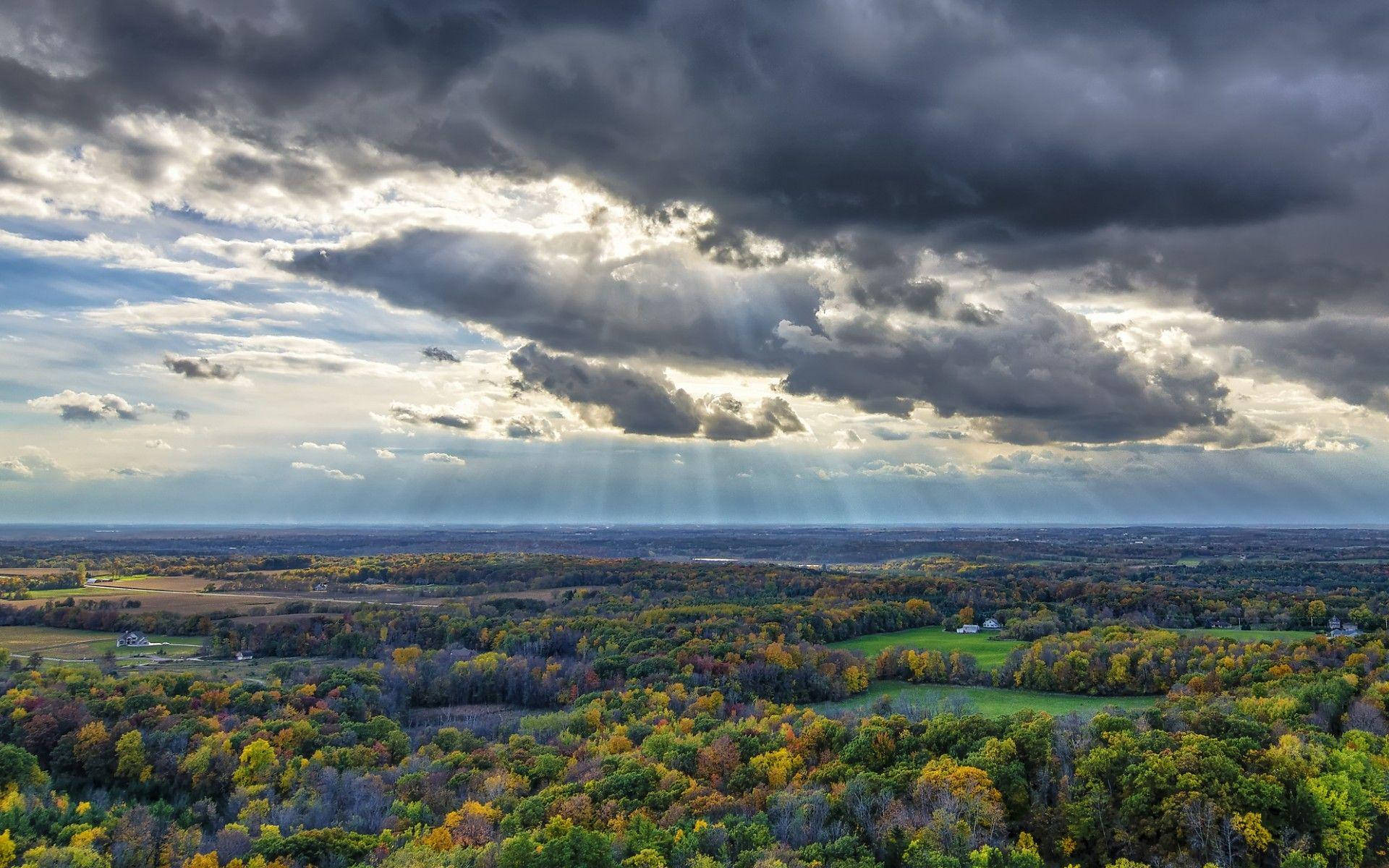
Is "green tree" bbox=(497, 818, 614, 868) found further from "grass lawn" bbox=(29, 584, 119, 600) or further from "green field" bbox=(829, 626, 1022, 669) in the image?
"grass lawn" bbox=(29, 584, 119, 600)

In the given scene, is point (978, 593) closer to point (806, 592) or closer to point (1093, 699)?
point (806, 592)

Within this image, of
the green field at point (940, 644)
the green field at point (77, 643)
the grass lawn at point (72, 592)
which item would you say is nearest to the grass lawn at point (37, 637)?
the green field at point (77, 643)

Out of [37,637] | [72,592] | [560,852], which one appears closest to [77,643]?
[37,637]

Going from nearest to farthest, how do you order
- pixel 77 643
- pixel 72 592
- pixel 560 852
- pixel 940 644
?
pixel 560 852 < pixel 940 644 < pixel 77 643 < pixel 72 592

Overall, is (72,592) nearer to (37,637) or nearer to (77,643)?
(37,637)

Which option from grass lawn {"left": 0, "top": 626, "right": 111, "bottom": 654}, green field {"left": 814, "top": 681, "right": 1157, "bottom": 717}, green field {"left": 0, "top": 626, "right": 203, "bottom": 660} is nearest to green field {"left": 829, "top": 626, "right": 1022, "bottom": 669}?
green field {"left": 814, "top": 681, "right": 1157, "bottom": 717}

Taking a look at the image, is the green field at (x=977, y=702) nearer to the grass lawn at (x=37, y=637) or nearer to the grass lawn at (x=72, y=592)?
the grass lawn at (x=37, y=637)
